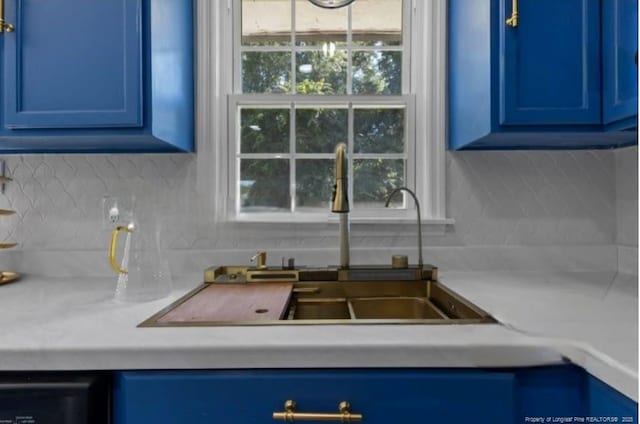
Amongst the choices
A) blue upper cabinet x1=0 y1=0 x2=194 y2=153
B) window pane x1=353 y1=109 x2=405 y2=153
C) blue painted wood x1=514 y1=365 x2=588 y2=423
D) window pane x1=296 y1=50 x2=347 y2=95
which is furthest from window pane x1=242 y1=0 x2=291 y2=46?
blue painted wood x1=514 y1=365 x2=588 y2=423

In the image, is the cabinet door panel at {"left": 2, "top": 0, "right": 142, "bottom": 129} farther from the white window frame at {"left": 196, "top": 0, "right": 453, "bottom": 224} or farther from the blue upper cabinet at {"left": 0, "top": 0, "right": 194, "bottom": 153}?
the white window frame at {"left": 196, "top": 0, "right": 453, "bottom": 224}

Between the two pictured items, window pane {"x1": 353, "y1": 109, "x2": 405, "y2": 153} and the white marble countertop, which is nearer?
the white marble countertop

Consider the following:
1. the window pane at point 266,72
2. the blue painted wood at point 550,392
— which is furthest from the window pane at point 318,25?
the blue painted wood at point 550,392

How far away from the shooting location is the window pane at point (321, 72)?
169 cm

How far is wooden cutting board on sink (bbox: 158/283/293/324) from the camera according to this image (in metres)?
0.93

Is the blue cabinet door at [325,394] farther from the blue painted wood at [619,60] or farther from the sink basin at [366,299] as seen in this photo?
the blue painted wood at [619,60]

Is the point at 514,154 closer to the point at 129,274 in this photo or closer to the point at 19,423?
the point at 129,274

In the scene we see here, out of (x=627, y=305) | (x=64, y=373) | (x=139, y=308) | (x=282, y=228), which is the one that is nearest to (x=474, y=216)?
(x=627, y=305)

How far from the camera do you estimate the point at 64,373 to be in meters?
0.76

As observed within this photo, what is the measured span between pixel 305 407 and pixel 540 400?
0.44 m

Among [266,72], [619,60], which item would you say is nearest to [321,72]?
[266,72]

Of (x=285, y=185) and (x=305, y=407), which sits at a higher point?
(x=285, y=185)

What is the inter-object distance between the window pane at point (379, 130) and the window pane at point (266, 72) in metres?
0.33

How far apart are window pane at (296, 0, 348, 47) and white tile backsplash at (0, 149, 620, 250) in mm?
689
